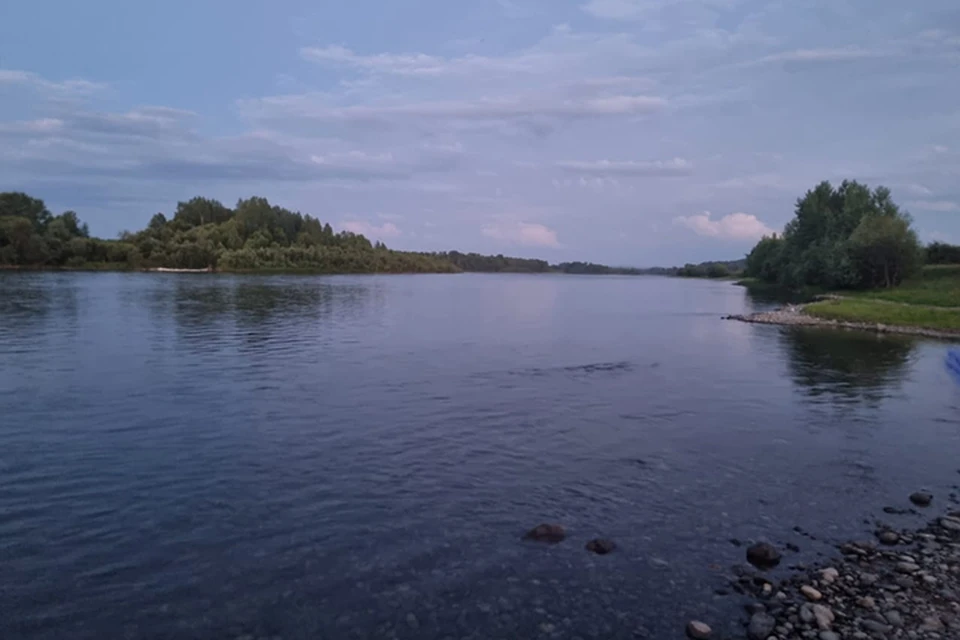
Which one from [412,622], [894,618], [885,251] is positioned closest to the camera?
[894,618]

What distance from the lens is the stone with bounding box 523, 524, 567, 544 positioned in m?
13.7

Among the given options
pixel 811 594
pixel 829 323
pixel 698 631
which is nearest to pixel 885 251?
pixel 829 323

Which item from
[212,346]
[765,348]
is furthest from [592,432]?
[765,348]

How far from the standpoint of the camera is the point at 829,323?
6347 centimetres

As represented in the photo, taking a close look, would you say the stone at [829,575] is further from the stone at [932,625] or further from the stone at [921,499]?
the stone at [921,499]

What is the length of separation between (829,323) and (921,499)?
52.0m

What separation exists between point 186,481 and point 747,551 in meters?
11.9

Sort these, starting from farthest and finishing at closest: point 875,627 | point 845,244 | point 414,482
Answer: point 845,244, point 414,482, point 875,627

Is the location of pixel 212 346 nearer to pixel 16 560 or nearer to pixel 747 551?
pixel 16 560

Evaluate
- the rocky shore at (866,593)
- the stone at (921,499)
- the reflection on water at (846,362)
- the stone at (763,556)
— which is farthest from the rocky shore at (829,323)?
the stone at (763,556)

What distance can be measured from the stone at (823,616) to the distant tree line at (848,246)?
95.9m

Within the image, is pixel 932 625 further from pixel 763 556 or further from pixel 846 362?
pixel 846 362

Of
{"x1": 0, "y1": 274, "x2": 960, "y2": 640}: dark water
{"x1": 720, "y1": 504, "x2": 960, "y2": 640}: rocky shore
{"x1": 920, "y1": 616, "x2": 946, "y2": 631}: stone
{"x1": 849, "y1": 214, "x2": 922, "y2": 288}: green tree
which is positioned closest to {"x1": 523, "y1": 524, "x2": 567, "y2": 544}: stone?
{"x1": 0, "y1": 274, "x2": 960, "y2": 640}: dark water

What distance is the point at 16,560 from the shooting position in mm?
12078
